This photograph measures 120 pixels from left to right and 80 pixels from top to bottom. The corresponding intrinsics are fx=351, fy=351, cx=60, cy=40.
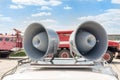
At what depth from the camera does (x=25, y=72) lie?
3566 mm

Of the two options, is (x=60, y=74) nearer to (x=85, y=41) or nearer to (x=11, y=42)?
(x=85, y=41)

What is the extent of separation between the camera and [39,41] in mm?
4016

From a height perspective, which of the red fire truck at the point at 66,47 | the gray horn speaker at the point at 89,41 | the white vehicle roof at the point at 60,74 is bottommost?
the red fire truck at the point at 66,47

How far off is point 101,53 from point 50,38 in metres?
0.66

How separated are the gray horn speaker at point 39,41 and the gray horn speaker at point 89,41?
0.24 metres

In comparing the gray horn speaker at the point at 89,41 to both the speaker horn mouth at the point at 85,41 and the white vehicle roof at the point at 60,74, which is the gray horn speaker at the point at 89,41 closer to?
the speaker horn mouth at the point at 85,41

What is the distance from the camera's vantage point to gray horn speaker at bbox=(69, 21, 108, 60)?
13.1 ft

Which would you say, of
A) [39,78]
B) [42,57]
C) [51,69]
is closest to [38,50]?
[42,57]

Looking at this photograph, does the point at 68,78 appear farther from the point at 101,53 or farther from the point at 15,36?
the point at 15,36

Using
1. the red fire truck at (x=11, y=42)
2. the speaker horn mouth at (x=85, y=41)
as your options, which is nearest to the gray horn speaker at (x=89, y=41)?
the speaker horn mouth at (x=85, y=41)

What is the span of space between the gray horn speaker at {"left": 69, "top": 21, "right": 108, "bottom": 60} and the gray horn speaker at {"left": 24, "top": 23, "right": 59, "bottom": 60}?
0.24 meters

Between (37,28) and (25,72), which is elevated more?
(37,28)

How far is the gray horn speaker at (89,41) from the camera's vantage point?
400 cm

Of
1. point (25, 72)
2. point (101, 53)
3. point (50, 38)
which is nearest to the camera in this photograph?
point (25, 72)
